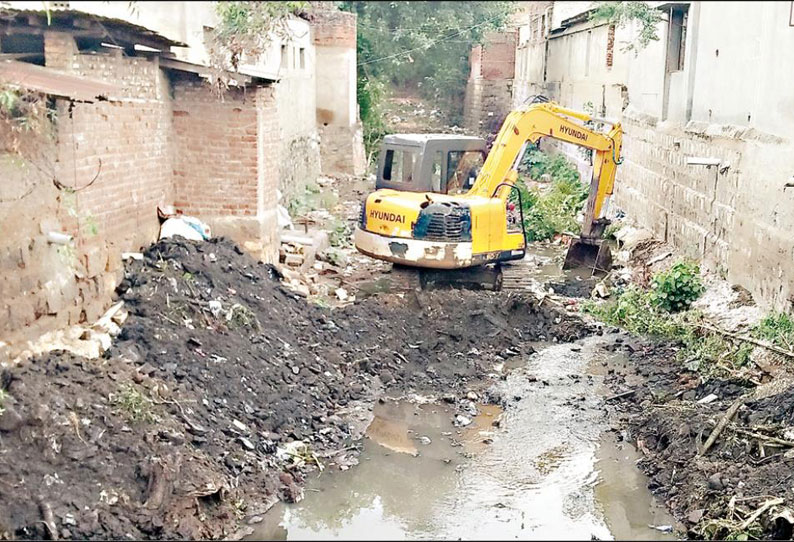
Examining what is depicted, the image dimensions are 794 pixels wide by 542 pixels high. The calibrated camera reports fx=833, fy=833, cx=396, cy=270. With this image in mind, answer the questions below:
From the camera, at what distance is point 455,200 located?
38.8ft

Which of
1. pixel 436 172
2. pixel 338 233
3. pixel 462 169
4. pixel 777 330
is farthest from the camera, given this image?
pixel 338 233

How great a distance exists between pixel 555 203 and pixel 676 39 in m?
5.33

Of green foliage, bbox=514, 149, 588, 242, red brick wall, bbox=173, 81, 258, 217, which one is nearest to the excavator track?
green foliage, bbox=514, 149, 588, 242

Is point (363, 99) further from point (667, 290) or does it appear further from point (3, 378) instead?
point (3, 378)

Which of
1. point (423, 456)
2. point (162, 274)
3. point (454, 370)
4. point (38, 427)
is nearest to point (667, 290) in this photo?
point (454, 370)

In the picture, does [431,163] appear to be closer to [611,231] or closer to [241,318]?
[241,318]

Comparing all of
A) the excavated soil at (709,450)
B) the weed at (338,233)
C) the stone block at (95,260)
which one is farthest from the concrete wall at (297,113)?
the excavated soil at (709,450)

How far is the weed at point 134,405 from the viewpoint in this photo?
6.39m

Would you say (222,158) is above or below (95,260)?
above

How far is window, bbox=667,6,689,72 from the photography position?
14.1 metres

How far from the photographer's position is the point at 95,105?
26.7 feet

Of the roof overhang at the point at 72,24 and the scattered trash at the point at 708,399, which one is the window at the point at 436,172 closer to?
the roof overhang at the point at 72,24

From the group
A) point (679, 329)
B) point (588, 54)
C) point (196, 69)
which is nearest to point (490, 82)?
point (588, 54)

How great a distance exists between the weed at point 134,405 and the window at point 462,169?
7.07 meters
